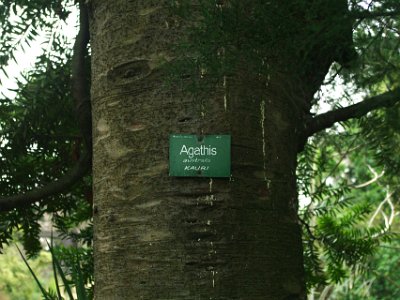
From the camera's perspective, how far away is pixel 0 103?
2562mm

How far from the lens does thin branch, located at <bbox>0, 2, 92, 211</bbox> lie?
2.28m

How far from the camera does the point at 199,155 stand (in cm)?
181

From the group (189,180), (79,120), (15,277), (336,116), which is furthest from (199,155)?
(15,277)

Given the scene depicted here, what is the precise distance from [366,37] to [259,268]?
2.34 ft

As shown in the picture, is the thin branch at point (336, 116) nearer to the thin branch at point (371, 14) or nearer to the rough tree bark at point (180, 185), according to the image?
the rough tree bark at point (180, 185)

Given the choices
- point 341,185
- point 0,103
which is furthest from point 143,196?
point 341,185

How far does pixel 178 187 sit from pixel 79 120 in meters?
0.63

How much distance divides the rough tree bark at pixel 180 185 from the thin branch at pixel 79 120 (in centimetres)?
32

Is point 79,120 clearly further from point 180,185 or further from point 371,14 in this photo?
point 371,14

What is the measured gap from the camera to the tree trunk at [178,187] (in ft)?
5.72

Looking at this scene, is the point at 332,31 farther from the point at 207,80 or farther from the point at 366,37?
the point at 207,80

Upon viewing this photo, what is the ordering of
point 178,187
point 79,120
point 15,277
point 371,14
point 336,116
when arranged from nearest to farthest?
1. point 371,14
2. point 178,187
3. point 336,116
4. point 79,120
5. point 15,277

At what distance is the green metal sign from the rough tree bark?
0.06 feet

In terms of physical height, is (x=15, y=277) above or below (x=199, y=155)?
above
